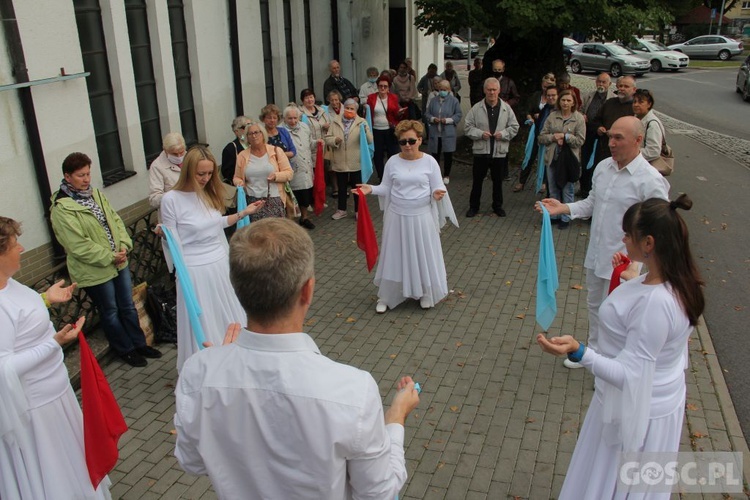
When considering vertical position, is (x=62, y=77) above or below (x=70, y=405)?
above

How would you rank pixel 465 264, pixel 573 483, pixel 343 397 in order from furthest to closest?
pixel 465 264, pixel 573 483, pixel 343 397

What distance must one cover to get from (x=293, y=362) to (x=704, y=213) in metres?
11.3

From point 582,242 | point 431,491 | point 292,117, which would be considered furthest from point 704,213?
point 431,491

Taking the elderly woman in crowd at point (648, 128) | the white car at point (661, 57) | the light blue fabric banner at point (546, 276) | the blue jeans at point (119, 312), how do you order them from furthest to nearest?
the white car at point (661, 57)
the elderly woman in crowd at point (648, 128)
the blue jeans at point (119, 312)
the light blue fabric banner at point (546, 276)

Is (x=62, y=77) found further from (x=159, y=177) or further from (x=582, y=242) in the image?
(x=582, y=242)

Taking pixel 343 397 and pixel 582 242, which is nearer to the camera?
pixel 343 397

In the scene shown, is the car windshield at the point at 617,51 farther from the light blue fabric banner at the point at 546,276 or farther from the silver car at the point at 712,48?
the light blue fabric banner at the point at 546,276

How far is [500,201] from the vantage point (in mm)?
11781

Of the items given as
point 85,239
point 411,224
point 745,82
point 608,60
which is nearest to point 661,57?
point 608,60

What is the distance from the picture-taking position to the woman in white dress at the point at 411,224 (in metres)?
7.55

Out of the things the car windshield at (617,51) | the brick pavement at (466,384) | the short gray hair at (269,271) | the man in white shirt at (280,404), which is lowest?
the brick pavement at (466,384)

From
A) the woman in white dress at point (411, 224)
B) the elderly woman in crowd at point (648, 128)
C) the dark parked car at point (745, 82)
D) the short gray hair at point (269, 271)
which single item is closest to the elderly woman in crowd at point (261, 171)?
the woman in white dress at point (411, 224)

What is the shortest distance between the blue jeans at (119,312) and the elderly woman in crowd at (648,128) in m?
6.44

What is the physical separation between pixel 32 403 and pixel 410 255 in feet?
15.0
